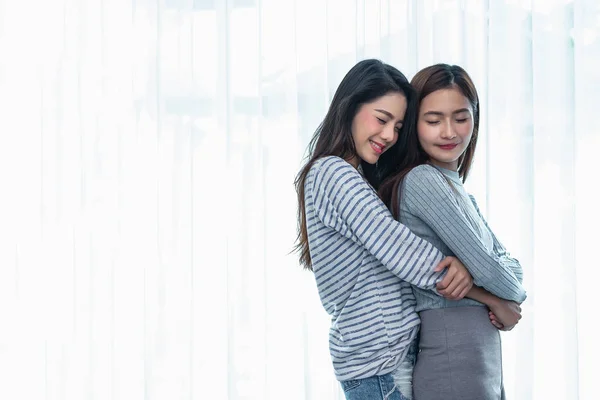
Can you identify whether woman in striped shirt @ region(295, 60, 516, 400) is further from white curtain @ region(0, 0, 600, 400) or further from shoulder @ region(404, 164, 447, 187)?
white curtain @ region(0, 0, 600, 400)

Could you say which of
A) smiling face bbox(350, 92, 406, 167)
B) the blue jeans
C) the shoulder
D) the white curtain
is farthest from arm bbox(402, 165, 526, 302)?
the white curtain

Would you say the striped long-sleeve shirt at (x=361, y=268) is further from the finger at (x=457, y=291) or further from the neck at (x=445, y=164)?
the neck at (x=445, y=164)

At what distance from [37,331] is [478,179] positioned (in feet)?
4.83

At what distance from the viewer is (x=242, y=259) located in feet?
7.43

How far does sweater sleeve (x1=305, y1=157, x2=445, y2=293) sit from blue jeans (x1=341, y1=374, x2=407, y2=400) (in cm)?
19

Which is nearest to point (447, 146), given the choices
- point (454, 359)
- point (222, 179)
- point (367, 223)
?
point (367, 223)

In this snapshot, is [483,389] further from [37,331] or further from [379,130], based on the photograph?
[37,331]

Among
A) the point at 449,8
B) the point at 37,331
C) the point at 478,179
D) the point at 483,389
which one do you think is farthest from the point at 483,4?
the point at 37,331

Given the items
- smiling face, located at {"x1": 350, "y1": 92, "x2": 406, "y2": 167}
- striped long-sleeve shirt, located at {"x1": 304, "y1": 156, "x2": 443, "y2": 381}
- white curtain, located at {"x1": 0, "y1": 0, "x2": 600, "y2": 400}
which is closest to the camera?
striped long-sleeve shirt, located at {"x1": 304, "y1": 156, "x2": 443, "y2": 381}

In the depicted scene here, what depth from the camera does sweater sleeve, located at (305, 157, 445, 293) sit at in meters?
1.34

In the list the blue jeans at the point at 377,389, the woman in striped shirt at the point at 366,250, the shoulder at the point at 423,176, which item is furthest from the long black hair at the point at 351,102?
the blue jeans at the point at 377,389

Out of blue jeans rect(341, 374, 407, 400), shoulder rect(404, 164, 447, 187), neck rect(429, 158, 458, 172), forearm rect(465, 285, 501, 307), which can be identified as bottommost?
blue jeans rect(341, 374, 407, 400)

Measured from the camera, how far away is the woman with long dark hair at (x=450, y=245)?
1.35 meters

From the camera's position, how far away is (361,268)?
4.59 feet
